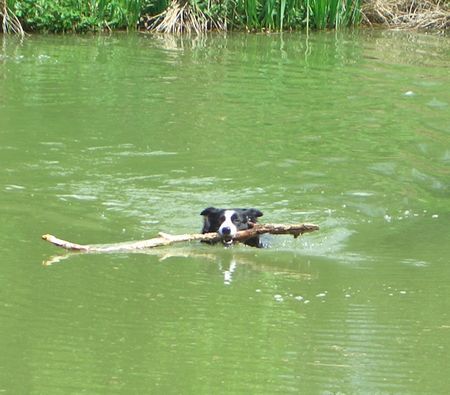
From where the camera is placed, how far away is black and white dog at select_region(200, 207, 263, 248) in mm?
10516

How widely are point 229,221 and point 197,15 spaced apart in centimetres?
1424

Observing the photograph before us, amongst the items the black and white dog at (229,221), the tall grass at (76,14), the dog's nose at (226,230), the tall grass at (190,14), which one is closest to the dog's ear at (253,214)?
the black and white dog at (229,221)

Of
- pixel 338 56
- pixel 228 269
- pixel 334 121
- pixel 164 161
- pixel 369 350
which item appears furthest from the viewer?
pixel 338 56

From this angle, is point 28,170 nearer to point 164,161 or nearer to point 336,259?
point 164,161

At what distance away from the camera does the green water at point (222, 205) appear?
23.4 feet

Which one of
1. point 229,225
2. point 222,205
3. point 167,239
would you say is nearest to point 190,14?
point 222,205

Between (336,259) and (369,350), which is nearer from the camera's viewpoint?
(369,350)

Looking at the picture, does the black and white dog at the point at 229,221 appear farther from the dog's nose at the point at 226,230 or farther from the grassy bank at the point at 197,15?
the grassy bank at the point at 197,15

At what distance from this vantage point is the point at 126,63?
19906 millimetres

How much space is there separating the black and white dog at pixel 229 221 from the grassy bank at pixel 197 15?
1217 centimetres

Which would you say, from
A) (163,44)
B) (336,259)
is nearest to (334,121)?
(336,259)

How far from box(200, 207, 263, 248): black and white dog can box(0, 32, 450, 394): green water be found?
21cm

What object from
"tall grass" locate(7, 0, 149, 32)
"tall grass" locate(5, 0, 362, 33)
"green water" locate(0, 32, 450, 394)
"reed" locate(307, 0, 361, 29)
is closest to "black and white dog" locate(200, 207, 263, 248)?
"green water" locate(0, 32, 450, 394)

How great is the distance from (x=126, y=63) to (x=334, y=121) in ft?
17.4
